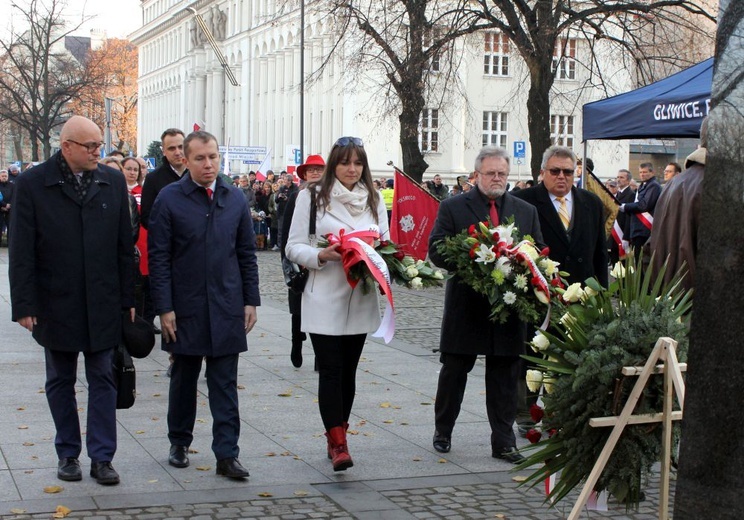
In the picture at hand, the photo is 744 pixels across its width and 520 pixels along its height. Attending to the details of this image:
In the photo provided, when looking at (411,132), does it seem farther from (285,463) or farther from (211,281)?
(211,281)

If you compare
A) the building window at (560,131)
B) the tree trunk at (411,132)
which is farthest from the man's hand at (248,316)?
the building window at (560,131)

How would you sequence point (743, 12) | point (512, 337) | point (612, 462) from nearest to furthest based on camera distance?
point (743, 12) < point (612, 462) < point (512, 337)

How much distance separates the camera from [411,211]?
19.5 meters

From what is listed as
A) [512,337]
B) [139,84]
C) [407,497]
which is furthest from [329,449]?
[139,84]

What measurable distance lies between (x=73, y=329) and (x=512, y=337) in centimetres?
264

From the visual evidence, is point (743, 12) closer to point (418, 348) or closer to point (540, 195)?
point (540, 195)

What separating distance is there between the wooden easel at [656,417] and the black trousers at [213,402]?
2451 millimetres

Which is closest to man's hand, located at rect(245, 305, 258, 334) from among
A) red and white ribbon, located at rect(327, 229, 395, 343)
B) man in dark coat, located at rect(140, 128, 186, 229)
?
red and white ribbon, located at rect(327, 229, 395, 343)

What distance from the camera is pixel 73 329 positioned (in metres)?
6.38

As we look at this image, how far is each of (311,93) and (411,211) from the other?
44.4m

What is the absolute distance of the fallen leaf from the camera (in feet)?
18.7

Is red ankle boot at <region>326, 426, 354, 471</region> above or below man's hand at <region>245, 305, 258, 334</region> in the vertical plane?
below

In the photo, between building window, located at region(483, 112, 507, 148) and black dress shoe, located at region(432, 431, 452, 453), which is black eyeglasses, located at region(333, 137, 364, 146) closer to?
black dress shoe, located at region(432, 431, 452, 453)

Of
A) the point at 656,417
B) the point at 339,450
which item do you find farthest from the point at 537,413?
the point at 339,450
